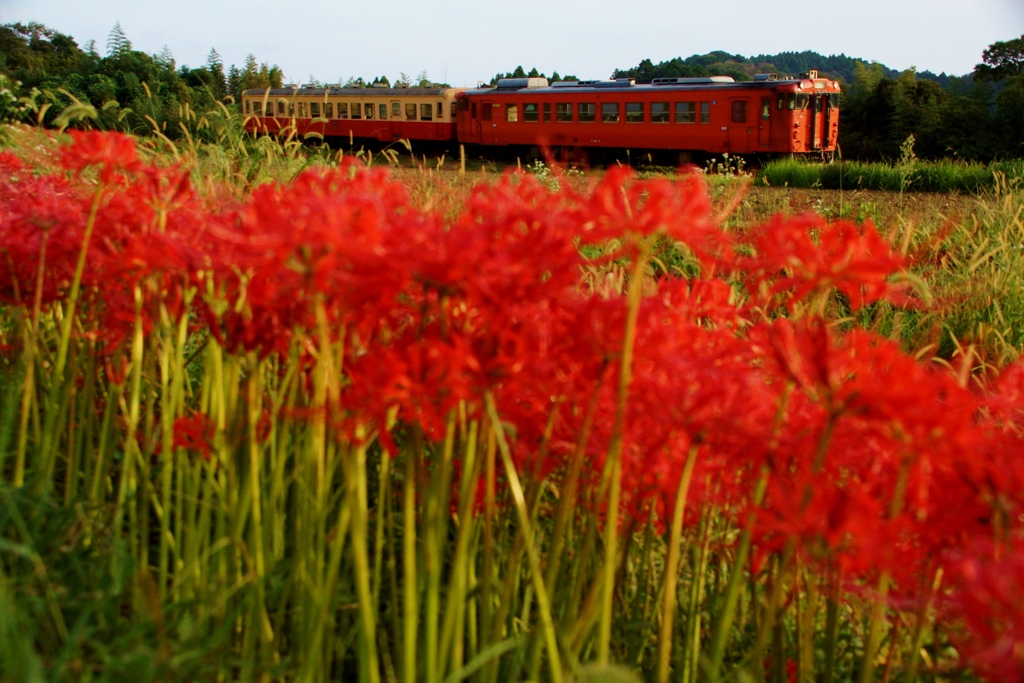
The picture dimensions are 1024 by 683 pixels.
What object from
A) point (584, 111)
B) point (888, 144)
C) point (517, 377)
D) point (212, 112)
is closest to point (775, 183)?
point (584, 111)

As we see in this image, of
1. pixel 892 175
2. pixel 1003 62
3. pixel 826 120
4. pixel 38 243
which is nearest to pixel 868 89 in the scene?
pixel 1003 62

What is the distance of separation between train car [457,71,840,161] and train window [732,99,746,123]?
2cm

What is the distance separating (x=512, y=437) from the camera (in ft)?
4.08

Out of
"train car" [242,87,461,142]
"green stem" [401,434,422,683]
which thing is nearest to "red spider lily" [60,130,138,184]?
"green stem" [401,434,422,683]

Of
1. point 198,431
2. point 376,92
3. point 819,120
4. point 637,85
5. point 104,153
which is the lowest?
point 198,431

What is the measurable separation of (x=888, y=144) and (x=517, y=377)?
32470 mm

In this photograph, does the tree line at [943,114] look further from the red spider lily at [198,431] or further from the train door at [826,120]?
the red spider lily at [198,431]

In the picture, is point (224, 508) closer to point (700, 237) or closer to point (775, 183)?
point (700, 237)

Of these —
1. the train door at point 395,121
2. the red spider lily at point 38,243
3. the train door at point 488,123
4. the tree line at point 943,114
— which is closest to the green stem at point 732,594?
the red spider lily at point 38,243

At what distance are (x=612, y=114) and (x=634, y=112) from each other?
532 millimetres

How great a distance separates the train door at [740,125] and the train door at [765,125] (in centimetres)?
18

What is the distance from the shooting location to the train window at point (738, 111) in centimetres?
1647

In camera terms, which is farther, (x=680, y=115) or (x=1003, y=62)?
(x=1003, y=62)

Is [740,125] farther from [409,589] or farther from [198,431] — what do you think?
[409,589]
